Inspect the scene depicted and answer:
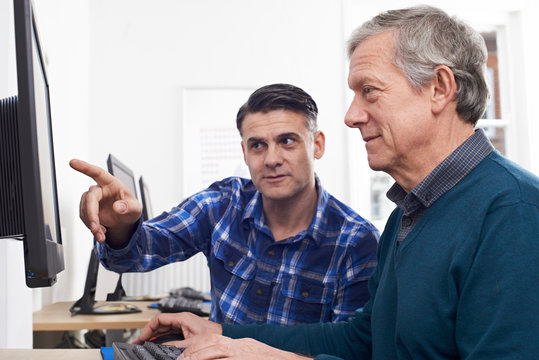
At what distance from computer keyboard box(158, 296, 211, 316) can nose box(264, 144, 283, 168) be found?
2.39 ft

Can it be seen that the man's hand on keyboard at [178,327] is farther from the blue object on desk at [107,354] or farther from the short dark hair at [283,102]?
the short dark hair at [283,102]

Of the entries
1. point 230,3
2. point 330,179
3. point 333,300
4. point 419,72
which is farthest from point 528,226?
point 230,3

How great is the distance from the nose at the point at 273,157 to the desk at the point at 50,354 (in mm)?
649

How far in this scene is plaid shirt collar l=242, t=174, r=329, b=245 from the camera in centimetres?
141

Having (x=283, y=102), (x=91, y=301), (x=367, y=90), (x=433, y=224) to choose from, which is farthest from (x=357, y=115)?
(x=91, y=301)

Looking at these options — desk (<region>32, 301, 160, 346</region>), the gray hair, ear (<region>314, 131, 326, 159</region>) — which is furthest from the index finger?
desk (<region>32, 301, 160, 346</region>)

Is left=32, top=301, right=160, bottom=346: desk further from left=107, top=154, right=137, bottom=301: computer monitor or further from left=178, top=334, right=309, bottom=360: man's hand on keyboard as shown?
left=178, top=334, right=309, bottom=360: man's hand on keyboard

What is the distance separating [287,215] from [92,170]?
2.18 ft

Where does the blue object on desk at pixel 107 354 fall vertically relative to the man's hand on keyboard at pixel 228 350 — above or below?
below

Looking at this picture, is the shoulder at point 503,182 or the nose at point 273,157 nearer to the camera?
the shoulder at point 503,182

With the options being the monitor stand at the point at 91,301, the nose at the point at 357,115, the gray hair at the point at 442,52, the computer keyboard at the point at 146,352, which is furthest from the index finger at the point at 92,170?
the monitor stand at the point at 91,301

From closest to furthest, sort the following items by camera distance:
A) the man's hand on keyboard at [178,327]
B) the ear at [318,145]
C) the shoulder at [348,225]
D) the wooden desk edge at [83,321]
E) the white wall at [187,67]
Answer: the man's hand on keyboard at [178,327]
the shoulder at [348,225]
the ear at [318,145]
the wooden desk edge at [83,321]
the white wall at [187,67]

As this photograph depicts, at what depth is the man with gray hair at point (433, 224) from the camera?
0.71 m

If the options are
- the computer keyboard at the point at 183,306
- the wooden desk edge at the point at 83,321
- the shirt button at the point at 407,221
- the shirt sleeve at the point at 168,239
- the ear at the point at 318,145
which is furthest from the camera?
the computer keyboard at the point at 183,306
